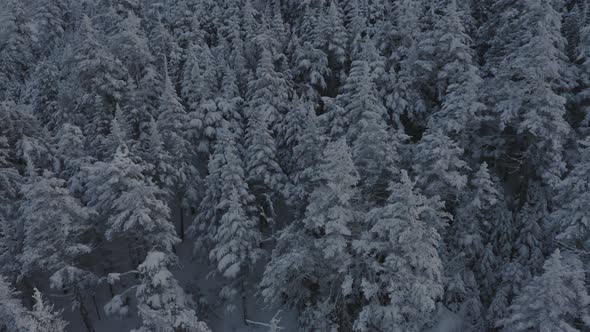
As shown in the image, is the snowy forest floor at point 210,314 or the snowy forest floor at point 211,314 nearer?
the snowy forest floor at point 210,314

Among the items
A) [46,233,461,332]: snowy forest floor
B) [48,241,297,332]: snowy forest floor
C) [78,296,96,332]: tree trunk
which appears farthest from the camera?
[48,241,297,332]: snowy forest floor

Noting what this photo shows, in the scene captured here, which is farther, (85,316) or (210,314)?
(210,314)

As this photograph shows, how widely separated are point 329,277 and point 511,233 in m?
10.7

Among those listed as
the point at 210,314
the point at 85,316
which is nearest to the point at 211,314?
the point at 210,314

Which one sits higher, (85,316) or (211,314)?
(85,316)

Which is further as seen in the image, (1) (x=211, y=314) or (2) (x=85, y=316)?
(1) (x=211, y=314)

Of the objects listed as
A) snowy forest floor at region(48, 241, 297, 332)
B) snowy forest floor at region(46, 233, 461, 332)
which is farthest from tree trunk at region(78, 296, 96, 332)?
snowy forest floor at region(48, 241, 297, 332)

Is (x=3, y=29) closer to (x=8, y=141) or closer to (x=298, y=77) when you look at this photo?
(x=8, y=141)

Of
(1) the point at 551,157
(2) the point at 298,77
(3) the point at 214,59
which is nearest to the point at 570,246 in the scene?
(1) the point at 551,157

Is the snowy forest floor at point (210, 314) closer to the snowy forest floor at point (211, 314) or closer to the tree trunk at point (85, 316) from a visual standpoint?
the snowy forest floor at point (211, 314)

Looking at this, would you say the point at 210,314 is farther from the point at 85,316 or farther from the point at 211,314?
the point at 85,316

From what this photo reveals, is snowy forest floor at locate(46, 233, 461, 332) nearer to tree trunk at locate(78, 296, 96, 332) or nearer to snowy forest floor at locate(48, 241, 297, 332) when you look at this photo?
snowy forest floor at locate(48, 241, 297, 332)

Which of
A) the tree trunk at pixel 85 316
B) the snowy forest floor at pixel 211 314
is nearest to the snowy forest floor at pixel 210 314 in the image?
the snowy forest floor at pixel 211 314

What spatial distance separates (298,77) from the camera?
3606 centimetres
